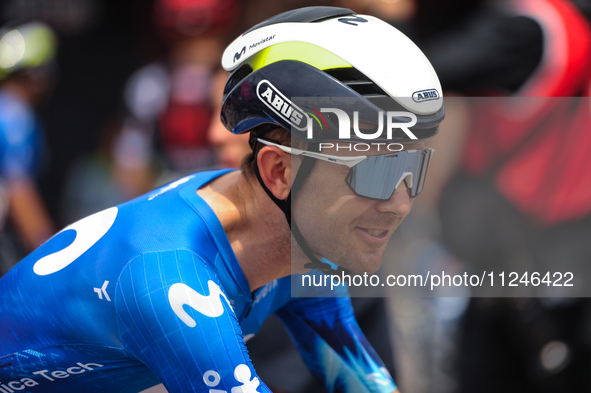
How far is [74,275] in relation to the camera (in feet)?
5.79

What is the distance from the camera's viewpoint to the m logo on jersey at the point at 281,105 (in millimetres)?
1739

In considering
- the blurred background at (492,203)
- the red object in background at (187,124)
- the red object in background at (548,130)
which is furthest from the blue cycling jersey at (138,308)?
the red object in background at (187,124)

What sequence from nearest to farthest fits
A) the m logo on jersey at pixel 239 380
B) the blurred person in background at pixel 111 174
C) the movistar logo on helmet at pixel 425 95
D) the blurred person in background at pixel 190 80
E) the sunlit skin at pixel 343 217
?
the m logo on jersey at pixel 239 380
the movistar logo on helmet at pixel 425 95
the sunlit skin at pixel 343 217
the blurred person in background at pixel 190 80
the blurred person in background at pixel 111 174

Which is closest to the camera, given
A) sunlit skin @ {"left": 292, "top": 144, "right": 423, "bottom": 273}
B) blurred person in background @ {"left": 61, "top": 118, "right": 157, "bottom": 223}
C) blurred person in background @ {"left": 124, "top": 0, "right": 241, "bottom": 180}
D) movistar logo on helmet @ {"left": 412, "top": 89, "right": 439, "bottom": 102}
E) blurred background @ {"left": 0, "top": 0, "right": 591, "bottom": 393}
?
movistar logo on helmet @ {"left": 412, "top": 89, "right": 439, "bottom": 102}

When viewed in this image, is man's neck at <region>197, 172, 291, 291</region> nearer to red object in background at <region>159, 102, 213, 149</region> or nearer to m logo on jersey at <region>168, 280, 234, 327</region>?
m logo on jersey at <region>168, 280, 234, 327</region>

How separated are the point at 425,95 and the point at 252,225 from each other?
27.0 inches

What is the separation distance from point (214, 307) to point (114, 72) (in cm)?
737

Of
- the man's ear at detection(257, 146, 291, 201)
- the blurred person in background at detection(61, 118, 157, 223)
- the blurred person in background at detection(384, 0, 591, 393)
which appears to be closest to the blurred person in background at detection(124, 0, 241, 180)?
the blurred person in background at detection(61, 118, 157, 223)

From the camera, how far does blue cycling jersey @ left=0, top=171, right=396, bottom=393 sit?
154 centimetres

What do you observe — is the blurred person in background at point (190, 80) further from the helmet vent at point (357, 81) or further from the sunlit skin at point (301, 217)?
the helmet vent at point (357, 81)

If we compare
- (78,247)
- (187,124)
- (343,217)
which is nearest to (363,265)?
(343,217)

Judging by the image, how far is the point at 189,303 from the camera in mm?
1549

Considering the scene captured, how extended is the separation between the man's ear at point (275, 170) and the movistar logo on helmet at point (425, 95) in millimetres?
432

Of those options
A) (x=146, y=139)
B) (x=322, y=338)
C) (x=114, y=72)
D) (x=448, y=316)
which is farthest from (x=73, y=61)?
(x=322, y=338)
